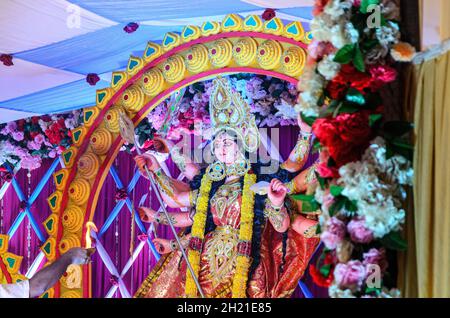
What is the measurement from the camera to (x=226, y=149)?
15.5 feet

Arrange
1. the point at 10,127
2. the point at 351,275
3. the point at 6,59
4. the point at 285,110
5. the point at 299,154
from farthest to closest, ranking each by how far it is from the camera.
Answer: the point at 10,127
the point at 6,59
the point at 285,110
the point at 299,154
the point at 351,275

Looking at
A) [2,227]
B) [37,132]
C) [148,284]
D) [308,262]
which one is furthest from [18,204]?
[308,262]

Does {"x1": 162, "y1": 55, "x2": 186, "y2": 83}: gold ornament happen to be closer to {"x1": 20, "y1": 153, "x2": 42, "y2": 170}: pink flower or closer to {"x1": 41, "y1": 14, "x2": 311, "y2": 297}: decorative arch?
{"x1": 41, "y1": 14, "x2": 311, "y2": 297}: decorative arch

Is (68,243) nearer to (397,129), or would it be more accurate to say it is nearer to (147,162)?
(147,162)

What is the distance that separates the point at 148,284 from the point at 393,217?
2892 millimetres

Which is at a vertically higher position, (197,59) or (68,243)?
(197,59)

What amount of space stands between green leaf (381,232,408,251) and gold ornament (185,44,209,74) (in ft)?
8.17

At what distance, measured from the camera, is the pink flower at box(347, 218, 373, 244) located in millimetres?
2430

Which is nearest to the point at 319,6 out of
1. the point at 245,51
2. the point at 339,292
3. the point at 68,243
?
the point at 339,292

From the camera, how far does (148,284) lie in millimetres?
4957

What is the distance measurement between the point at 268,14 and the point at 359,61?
1.97 m

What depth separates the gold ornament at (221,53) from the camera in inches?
180

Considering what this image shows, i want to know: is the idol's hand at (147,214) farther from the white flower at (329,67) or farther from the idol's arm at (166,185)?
the white flower at (329,67)

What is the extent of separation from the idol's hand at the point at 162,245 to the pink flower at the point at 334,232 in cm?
254
